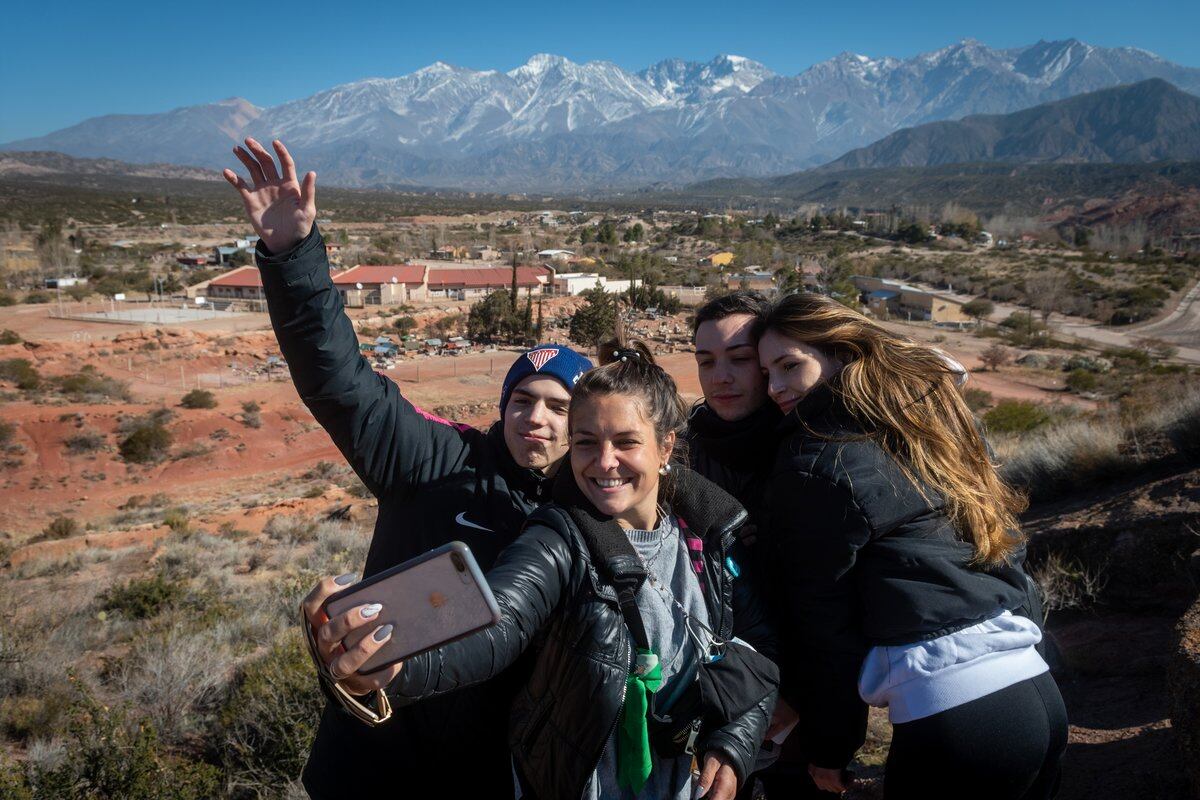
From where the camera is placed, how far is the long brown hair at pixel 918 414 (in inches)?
74.2

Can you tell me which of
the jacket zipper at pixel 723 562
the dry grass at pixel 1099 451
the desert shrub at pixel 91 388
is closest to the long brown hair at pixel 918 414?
the jacket zipper at pixel 723 562

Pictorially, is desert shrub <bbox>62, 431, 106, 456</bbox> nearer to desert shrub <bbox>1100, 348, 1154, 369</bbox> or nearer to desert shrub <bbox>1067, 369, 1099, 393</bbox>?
desert shrub <bbox>1067, 369, 1099, 393</bbox>

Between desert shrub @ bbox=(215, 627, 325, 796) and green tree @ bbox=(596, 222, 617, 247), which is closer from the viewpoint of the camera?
desert shrub @ bbox=(215, 627, 325, 796)

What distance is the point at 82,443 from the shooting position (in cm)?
1986

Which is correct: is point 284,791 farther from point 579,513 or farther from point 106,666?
point 579,513

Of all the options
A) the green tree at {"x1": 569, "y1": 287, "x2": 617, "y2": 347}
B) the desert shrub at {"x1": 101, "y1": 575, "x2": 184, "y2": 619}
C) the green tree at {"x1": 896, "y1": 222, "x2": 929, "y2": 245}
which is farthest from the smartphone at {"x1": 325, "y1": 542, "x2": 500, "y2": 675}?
the green tree at {"x1": 896, "y1": 222, "x2": 929, "y2": 245}

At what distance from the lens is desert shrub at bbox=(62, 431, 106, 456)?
64.8 feet

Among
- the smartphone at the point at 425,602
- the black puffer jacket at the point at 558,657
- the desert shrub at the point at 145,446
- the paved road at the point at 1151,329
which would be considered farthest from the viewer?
the paved road at the point at 1151,329

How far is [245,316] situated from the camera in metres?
40.2

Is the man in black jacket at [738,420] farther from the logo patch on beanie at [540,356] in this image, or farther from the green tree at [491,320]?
the green tree at [491,320]

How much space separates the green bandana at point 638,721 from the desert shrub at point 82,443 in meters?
22.7

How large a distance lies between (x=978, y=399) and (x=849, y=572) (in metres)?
21.6

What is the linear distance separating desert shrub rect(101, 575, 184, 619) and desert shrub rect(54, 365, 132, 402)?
67.7 ft

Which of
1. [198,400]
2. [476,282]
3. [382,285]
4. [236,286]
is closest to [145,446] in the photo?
[198,400]
